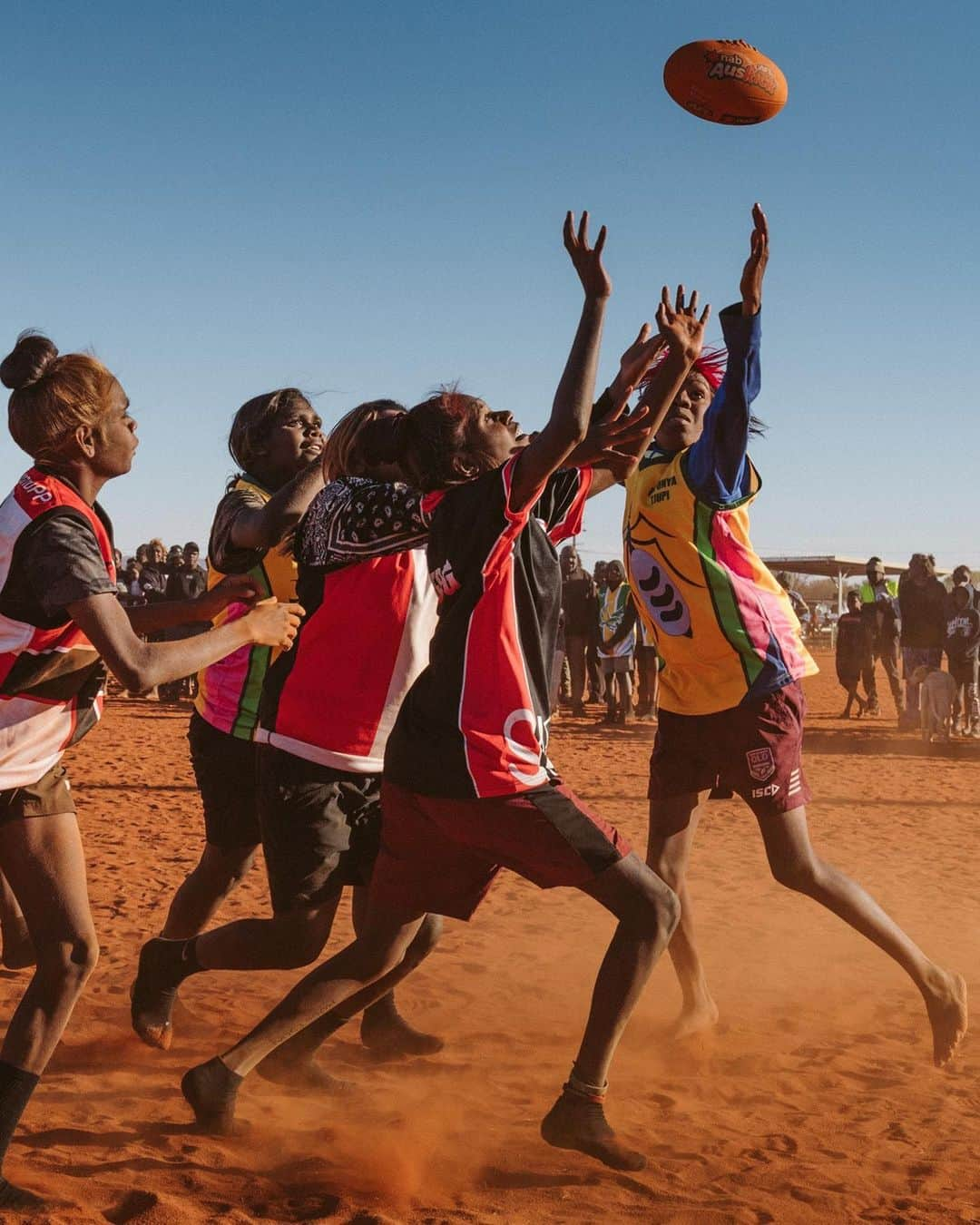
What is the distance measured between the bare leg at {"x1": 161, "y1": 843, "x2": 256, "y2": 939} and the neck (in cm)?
158

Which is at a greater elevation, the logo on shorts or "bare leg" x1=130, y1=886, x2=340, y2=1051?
the logo on shorts

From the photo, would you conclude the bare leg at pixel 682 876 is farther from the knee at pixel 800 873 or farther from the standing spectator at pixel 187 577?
the standing spectator at pixel 187 577

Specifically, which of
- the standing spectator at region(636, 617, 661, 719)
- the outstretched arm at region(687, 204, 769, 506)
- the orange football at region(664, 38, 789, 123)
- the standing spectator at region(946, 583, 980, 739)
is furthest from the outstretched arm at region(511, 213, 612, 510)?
the standing spectator at region(636, 617, 661, 719)

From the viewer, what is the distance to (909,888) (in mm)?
7191

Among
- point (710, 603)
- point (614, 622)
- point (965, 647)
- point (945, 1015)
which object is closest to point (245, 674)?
point (710, 603)

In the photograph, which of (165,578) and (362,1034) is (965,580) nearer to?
(165,578)

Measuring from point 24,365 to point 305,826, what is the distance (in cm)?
150

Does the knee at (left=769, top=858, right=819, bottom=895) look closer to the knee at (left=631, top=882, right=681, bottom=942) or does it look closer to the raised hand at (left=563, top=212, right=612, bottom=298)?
the knee at (left=631, top=882, right=681, bottom=942)

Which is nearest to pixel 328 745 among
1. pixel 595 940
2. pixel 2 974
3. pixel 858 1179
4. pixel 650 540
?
pixel 650 540

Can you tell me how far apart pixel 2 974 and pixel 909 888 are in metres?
5.01

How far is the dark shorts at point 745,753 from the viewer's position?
4199mm

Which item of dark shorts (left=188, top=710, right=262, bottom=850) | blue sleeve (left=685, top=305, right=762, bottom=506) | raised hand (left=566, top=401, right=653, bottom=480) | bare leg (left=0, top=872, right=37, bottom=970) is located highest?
blue sleeve (left=685, top=305, right=762, bottom=506)

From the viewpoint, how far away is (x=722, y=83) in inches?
198

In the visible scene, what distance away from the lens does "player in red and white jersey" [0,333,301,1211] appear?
2.92 meters
